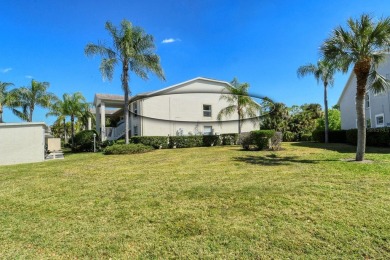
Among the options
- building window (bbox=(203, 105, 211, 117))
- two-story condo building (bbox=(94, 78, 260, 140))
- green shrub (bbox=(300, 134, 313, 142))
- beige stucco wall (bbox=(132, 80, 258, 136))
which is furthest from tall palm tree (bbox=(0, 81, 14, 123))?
green shrub (bbox=(300, 134, 313, 142))

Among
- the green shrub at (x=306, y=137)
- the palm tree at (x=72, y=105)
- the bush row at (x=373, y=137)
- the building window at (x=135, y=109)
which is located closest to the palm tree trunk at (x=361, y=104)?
the bush row at (x=373, y=137)

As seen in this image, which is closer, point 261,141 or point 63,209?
point 63,209

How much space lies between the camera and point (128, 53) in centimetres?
1691

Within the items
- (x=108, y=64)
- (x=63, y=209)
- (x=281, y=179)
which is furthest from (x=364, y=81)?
(x=108, y=64)

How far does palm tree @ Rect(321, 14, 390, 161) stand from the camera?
887 cm

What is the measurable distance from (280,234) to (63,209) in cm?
422

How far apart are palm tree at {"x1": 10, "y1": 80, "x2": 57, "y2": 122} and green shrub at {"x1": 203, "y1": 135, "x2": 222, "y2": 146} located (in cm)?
1728

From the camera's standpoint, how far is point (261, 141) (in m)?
14.7

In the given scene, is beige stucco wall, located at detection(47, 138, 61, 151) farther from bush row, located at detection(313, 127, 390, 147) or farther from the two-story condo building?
bush row, located at detection(313, 127, 390, 147)

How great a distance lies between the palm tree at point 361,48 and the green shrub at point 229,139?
525 inches

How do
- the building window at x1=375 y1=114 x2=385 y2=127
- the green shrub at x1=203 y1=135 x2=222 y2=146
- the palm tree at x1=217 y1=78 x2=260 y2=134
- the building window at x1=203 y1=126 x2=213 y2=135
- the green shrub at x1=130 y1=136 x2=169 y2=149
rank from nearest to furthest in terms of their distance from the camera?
the building window at x1=375 y1=114 x2=385 y2=127 < the green shrub at x1=130 y1=136 x2=169 y2=149 < the palm tree at x1=217 y1=78 x2=260 y2=134 < the green shrub at x1=203 y1=135 x2=222 y2=146 < the building window at x1=203 y1=126 x2=213 y2=135

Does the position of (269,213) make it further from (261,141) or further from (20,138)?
(20,138)

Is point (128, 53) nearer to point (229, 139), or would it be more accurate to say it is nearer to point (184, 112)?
point (184, 112)

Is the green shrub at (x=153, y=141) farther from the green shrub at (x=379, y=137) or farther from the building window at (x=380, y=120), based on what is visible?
the building window at (x=380, y=120)
